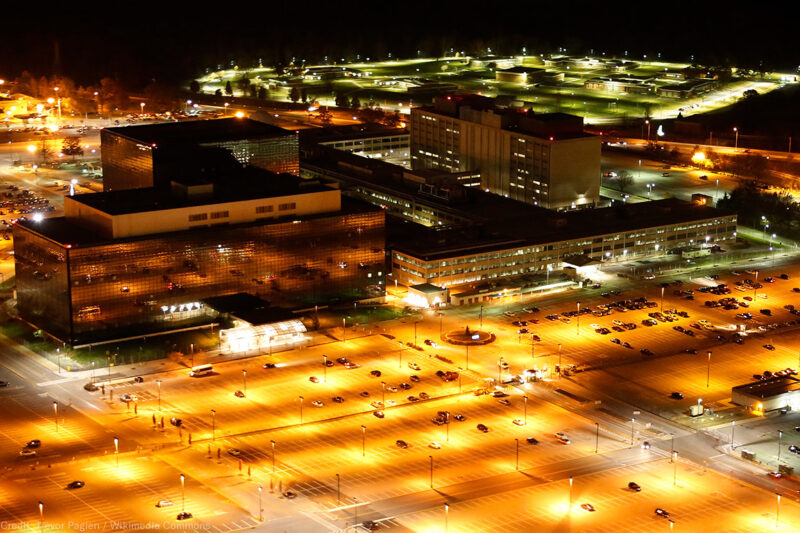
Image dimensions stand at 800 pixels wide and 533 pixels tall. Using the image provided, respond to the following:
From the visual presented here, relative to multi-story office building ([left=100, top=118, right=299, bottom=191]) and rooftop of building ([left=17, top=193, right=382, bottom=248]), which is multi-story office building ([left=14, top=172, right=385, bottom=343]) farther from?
multi-story office building ([left=100, top=118, right=299, bottom=191])

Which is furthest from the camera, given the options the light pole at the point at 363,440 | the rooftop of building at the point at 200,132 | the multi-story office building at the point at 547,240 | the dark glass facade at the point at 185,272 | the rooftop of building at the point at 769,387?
the rooftop of building at the point at 200,132

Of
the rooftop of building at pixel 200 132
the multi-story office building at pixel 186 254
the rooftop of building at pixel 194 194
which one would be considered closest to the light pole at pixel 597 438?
the multi-story office building at pixel 186 254

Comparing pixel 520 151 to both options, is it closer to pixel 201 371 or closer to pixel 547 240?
pixel 547 240

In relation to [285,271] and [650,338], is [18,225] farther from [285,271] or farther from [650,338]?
[650,338]

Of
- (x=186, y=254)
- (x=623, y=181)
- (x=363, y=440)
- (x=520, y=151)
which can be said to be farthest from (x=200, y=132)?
(x=363, y=440)

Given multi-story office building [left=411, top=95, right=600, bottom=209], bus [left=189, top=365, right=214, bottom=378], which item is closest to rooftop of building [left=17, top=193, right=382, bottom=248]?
bus [left=189, top=365, right=214, bottom=378]

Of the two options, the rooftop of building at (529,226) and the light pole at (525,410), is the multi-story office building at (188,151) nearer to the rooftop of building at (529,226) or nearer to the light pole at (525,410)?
the rooftop of building at (529,226)
